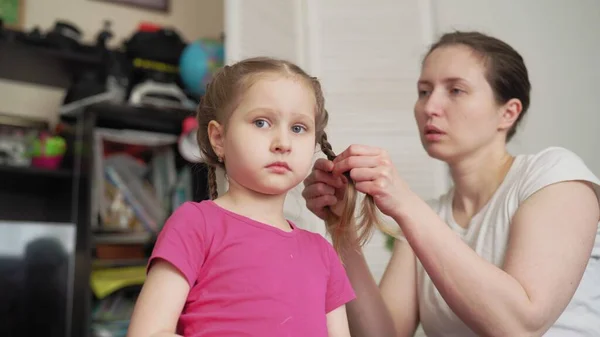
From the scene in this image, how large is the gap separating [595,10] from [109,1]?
2.38 meters

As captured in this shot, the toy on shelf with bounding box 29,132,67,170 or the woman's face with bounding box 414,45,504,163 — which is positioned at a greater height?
the woman's face with bounding box 414,45,504,163

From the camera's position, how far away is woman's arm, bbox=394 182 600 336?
0.89 m

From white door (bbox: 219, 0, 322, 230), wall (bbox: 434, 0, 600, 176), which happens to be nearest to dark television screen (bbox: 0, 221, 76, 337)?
white door (bbox: 219, 0, 322, 230)

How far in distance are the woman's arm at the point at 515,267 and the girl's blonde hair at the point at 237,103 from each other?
0.10 m

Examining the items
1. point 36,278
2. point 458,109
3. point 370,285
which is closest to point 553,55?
point 458,109

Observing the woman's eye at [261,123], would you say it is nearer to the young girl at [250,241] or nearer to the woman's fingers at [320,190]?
the young girl at [250,241]

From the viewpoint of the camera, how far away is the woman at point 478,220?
2.93 ft

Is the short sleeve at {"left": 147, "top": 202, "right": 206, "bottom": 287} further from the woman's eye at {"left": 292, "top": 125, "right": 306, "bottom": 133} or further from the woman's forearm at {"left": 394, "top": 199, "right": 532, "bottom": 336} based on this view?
the woman's forearm at {"left": 394, "top": 199, "right": 532, "bottom": 336}

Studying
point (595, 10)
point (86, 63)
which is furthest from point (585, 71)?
point (86, 63)

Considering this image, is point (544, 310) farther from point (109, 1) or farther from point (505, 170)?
point (109, 1)

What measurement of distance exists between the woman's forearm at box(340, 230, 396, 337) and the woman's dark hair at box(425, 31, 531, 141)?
49cm

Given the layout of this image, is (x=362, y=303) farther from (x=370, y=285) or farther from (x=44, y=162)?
(x=44, y=162)

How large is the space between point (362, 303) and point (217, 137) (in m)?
0.49

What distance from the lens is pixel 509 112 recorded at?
125 centimetres
